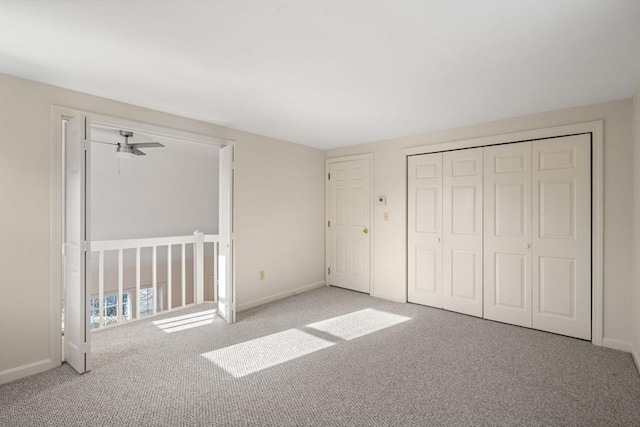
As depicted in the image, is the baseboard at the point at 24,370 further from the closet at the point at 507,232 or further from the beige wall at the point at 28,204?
the closet at the point at 507,232

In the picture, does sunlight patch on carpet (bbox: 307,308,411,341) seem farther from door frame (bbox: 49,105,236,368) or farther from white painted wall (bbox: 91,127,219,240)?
white painted wall (bbox: 91,127,219,240)

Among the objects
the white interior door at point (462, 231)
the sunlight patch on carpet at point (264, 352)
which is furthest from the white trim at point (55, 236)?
the white interior door at point (462, 231)

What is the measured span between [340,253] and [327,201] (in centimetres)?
95

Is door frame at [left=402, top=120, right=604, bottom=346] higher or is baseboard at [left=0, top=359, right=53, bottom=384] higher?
door frame at [left=402, top=120, right=604, bottom=346]

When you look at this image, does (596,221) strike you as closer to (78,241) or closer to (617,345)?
(617,345)

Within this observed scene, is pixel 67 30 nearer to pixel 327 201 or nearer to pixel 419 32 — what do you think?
pixel 419 32

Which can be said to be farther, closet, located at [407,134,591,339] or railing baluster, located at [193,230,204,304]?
railing baluster, located at [193,230,204,304]

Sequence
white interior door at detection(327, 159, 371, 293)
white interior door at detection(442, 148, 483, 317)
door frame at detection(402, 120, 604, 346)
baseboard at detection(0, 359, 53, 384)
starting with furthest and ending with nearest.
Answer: white interior door at detection(327, 159, 371, 293), white interior door at detection(442, 148, 483, 317), door frame at detection(402, 120, 604, 346), baseboard at detection(0, 359, 53, 384)

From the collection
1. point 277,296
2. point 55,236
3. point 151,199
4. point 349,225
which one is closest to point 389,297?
point 349,225

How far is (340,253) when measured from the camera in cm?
538

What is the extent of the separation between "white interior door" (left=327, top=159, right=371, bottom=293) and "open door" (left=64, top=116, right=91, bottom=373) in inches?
141

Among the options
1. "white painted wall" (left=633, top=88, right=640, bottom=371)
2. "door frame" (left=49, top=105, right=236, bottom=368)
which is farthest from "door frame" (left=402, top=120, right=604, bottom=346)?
"door frame" (left=49, top=105, right=236, bottom=368)

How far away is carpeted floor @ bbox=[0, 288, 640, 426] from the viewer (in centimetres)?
206

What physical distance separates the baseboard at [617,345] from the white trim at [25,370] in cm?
512
